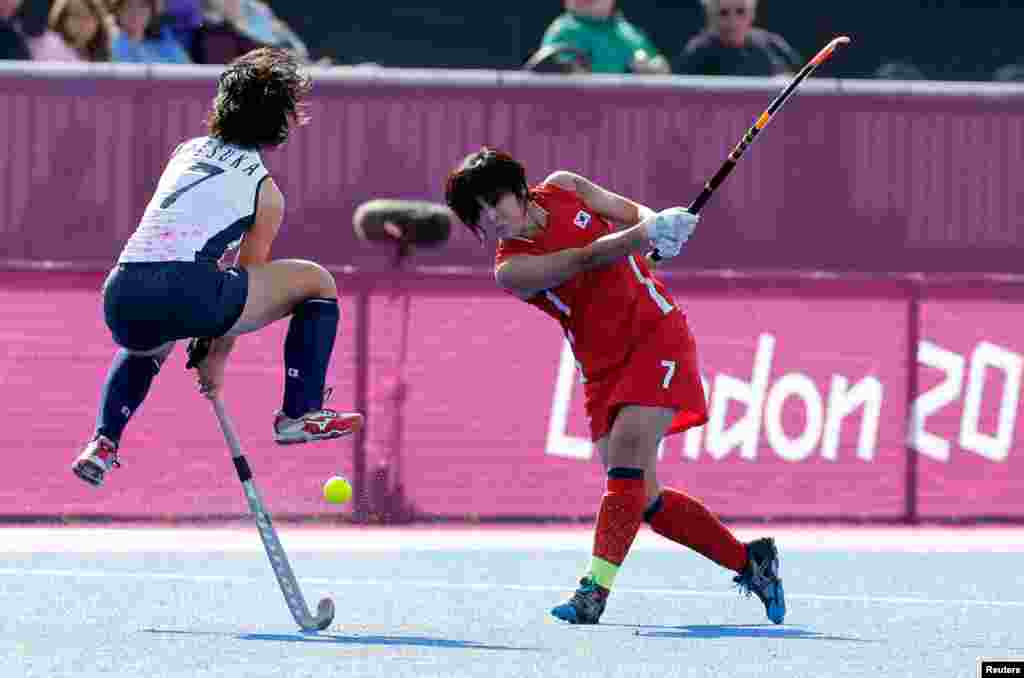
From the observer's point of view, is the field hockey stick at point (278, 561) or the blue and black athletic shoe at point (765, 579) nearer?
the field hockey stick at point (278, 561)

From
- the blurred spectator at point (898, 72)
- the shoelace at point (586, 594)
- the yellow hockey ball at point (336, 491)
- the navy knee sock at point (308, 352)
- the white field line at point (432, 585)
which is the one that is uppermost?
the blurred spectator at point (898, 72)

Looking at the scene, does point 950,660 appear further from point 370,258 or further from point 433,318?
point 370,258

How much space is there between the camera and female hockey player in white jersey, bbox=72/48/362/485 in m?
8.18

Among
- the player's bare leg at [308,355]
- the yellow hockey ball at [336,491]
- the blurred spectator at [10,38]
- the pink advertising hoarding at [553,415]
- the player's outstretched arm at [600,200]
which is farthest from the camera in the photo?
the blurred spectator at [10,38]

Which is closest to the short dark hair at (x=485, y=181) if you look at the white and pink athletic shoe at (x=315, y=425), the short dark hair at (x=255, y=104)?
the short dark hair at (x=255, y=104)

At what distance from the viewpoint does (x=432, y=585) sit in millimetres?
10141

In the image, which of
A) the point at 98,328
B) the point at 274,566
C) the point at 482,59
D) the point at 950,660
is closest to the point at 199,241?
the point at 274,566

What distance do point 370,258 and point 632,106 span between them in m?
1.71

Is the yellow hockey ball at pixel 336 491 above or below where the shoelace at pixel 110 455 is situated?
below

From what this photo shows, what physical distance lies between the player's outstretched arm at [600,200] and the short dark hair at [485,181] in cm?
29

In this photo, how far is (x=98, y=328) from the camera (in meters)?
12.6

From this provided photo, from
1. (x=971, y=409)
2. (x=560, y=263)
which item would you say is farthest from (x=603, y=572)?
(x=971, y=409)

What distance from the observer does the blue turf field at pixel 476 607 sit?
25.3 feet

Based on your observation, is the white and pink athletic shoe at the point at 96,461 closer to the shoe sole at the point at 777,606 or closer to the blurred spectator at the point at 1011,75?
the shoe sole at the point at 777,606
